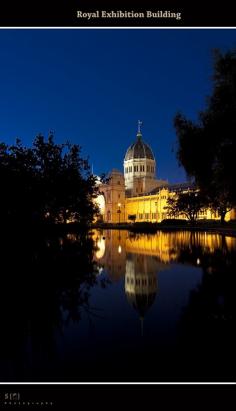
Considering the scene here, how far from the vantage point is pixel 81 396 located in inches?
111

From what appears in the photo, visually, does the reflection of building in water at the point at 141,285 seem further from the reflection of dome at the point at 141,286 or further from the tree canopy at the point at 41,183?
the tree canopy at the point at 41,183

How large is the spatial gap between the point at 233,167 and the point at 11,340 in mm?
14105

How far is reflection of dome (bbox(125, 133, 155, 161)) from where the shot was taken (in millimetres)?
134625

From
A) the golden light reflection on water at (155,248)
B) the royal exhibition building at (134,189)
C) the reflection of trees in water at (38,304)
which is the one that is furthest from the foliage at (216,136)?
the royal exhibition building at (134,189)

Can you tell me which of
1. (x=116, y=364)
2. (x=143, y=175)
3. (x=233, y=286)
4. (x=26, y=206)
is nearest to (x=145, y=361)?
(x=116, y=364)

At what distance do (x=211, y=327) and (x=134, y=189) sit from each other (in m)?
130

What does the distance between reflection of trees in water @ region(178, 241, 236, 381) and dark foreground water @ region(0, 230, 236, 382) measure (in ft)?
0.04

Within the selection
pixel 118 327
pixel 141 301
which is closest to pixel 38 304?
pixel 141 301

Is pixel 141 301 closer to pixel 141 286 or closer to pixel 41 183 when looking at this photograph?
pixel 141 286

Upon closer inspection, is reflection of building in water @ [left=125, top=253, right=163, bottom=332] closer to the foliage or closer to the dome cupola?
the foliage

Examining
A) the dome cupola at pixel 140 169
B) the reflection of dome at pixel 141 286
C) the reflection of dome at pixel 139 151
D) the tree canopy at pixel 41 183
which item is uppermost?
the reflection of dome at pixel 139 151

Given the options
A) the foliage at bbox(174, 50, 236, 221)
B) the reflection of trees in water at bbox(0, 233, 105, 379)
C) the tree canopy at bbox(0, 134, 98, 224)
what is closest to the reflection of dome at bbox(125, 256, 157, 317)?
the reflection of trees in water at bbox(0, 233, 105, 379)

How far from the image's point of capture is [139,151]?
5305 inches

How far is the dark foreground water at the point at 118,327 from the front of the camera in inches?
151
